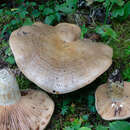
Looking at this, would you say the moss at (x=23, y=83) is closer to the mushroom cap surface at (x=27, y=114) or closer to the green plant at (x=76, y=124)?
the mushroom cap surface at (x=27, y=114)

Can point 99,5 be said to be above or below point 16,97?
above

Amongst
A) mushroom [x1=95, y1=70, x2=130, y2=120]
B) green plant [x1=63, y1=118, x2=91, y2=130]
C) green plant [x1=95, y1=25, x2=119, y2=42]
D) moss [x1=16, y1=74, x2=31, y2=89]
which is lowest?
green plant [x1=63, y1=118, x2=91, y2=130]

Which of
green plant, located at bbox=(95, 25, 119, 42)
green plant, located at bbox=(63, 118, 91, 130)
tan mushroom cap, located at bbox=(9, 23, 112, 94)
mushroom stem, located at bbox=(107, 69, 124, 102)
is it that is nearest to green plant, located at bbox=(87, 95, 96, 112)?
green plant, located at bbox=(63, 118, 91, 130)

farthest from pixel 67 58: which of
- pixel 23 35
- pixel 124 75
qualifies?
pixel 124 75

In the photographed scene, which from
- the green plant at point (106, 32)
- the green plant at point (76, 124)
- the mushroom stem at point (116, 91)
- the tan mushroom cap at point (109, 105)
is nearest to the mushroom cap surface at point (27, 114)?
the green plant at point (76, 124)

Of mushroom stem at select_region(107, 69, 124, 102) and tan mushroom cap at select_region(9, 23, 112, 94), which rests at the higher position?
tan mushroom cap at select_region(9, 23, 112, 94)

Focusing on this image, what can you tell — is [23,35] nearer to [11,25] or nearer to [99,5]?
[11,25]

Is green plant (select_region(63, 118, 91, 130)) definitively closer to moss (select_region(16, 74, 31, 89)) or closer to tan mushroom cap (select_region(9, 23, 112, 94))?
tan mushroom cap (select_region(9, 23, 112, 94))
